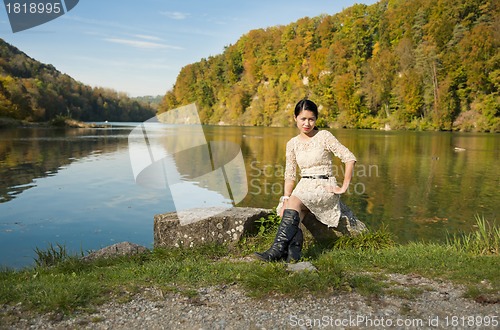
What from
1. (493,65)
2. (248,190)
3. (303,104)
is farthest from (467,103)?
(303,104)

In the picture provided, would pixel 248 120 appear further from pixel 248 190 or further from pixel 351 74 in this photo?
pixel 248 190


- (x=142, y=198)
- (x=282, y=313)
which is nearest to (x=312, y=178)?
(x=282, y=313)

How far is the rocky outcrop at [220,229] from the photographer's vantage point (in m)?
6.97

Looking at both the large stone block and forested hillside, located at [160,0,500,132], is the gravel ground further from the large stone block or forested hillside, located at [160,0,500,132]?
forested hillside, located at [160,0,500,132]

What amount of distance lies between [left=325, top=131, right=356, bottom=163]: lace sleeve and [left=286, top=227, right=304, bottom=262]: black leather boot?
4.23 ft

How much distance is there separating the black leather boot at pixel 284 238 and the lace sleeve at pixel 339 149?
110 centimetres

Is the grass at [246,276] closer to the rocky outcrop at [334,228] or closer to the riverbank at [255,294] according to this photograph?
the riverbank at [255,294]

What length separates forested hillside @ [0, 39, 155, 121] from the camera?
264 feet

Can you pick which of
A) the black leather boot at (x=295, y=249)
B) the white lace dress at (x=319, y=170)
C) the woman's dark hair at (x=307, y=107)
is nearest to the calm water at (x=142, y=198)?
the white lace dress at (x=319, y=170)

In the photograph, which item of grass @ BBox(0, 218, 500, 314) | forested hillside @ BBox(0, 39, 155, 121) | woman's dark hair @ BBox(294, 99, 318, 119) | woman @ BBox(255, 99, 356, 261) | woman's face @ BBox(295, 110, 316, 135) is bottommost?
grass @ BBox(0, 218, 500, 314)

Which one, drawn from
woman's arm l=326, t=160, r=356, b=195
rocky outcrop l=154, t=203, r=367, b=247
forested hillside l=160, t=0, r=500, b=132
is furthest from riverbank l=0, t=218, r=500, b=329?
forested hillside l=160, t=0, r=500, b=132

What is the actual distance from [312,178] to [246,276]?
6.61ft

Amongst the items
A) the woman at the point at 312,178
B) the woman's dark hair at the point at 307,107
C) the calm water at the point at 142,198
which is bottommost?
the calm water at the point at 142,198

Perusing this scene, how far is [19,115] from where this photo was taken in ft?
258
